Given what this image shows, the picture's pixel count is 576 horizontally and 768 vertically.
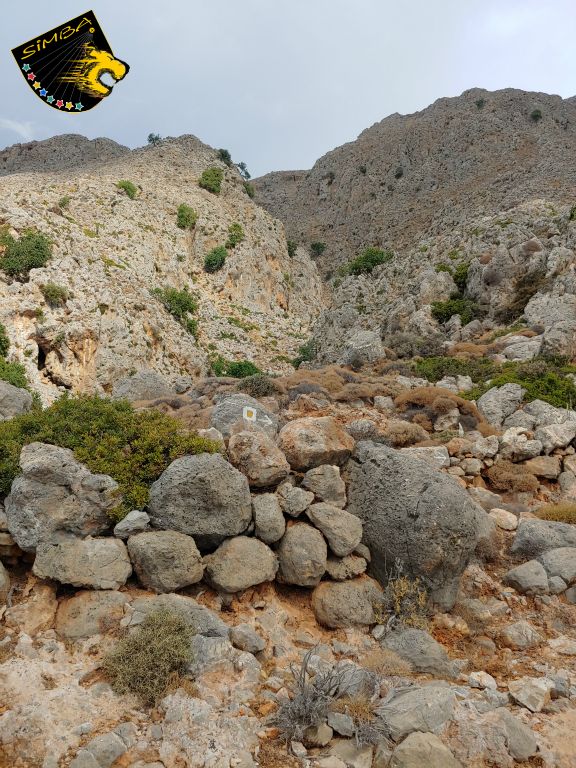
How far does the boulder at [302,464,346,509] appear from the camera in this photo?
7.71 metres

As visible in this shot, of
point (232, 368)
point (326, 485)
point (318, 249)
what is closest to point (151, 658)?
point (326, 485)

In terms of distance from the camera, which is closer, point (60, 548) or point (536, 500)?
point (60, 548)

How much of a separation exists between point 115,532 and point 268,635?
242 centimetres

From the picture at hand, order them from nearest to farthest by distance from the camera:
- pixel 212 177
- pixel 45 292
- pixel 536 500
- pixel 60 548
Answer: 1. pixel 60 548
2. pixel 536 500
3. pixel 45 292
4. pixel 212 177

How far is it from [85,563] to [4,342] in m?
14.6

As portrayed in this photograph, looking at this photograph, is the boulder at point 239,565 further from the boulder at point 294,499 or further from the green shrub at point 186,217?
the green shrub at point 186,217

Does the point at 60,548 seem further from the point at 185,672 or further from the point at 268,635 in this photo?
the point at 268,635

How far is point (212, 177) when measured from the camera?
153ft

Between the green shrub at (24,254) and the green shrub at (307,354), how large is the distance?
647 inches

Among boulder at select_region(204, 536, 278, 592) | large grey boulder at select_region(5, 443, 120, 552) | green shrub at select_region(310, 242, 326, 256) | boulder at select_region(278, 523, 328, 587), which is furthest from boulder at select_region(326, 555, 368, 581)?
green shrub at select_region(310, 242, 326, 256)

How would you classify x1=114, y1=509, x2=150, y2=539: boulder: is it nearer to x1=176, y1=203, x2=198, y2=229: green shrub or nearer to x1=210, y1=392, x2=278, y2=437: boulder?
x1=210, y1=392, x2=278, y2=437: boulder

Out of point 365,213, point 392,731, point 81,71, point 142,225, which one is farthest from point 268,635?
point 365,213

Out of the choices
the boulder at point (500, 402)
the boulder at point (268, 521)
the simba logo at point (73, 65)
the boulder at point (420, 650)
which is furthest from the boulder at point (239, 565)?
the boulder at point (500, 402)

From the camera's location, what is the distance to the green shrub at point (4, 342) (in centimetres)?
1764
